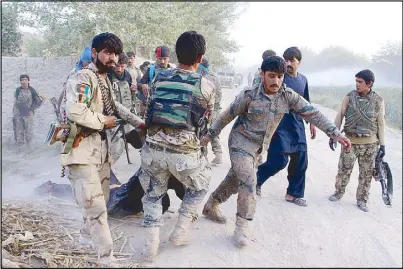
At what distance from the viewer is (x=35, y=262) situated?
123 inches

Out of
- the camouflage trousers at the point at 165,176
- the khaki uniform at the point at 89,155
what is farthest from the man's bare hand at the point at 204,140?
the khaki uniform at the point at 89,155

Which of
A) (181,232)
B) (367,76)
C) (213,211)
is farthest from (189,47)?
(367,76)

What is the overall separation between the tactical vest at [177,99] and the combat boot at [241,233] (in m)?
1.12

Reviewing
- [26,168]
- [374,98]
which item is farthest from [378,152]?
[26,168]

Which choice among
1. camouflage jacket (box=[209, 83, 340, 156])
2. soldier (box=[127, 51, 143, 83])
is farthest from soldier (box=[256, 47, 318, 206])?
soldier (box=[127, 51, 143, 83])

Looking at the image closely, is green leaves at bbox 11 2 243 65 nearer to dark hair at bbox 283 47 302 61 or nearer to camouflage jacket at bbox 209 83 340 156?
dark hair at bbox 283 47 302 61

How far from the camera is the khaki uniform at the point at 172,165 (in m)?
3.28

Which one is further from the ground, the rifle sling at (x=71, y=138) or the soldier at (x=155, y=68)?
the soldier at (x=155, y=68)

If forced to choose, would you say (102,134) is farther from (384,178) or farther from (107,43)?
(384,178)

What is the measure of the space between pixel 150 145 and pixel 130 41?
8.88m

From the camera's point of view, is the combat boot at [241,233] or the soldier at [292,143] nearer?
the combat boot at [241,233]

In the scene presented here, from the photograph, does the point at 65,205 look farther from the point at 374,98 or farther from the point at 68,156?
the point at 374,98

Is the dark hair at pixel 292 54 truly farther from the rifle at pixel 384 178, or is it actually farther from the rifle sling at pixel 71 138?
the rifle sling at pixel 71 138

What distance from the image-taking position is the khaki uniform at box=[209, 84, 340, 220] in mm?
3697
